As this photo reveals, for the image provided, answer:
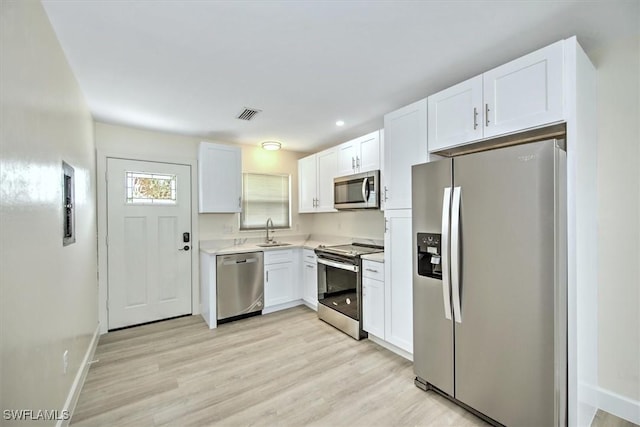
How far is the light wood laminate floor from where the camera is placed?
6.31 ft

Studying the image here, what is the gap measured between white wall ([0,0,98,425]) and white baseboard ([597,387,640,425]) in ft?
10.8

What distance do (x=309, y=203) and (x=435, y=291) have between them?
8.62 ft

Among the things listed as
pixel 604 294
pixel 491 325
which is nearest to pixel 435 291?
pixel 491 325

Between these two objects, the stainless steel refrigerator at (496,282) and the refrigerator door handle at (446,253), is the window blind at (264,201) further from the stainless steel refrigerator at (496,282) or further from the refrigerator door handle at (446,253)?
the refrigerator door handle at (446,253)

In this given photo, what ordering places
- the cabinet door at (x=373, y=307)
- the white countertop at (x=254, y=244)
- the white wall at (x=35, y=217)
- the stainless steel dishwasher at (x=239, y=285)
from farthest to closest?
the white countertop at (x=254, y=244)
the stainless steel dishwasher at (x=239, y=285)
the cabinet door at (x=373, y=307)
the white wall at (x=35, y=217)

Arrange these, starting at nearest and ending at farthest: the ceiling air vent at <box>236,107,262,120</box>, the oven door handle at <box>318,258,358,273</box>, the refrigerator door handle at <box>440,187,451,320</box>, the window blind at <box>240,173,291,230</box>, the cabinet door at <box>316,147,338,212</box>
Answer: the refrigerator door handle at <box>440,187,451,320</box>, the ceiling air vent at <box>236,107,262,120</box>, the oven door handle at <box>318,258,358,273</box>, the cabinet door at <box>316,147,338,212</box>, the window blind at <box>240,173,291,230</box>

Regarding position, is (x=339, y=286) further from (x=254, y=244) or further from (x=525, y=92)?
(x=525, y=92)

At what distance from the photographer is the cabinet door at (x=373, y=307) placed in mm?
2836

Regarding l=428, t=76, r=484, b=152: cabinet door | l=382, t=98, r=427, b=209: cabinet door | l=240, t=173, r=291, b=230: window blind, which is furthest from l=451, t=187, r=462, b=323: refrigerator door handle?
l=240, t=173, r=291, b=230: window blind

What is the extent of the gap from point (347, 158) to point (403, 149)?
108cm

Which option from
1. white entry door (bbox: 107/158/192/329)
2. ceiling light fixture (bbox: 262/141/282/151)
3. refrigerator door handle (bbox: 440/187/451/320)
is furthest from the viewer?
ceiling light fixture (bbox: 262/141/282/151)

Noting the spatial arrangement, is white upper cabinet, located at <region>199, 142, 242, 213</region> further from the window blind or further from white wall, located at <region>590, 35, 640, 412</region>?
white wall, located at <region>590, 35, 640, 412</region>

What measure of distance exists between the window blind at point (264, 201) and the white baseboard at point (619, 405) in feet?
12.9

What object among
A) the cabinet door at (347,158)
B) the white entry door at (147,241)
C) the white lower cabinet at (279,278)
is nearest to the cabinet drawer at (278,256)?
the white lower cabinet at (279,278)
